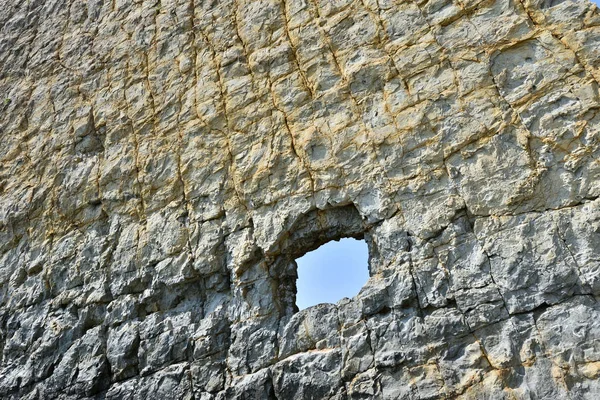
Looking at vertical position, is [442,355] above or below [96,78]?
below

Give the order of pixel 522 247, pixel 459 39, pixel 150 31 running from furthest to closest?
pixel 150 31
pixel 459 39
pixel 522 247

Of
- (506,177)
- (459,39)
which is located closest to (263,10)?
(459,39)

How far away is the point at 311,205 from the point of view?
5.66m

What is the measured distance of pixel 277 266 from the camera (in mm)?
5781

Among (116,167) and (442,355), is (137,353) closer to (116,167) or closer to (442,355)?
(116,167)

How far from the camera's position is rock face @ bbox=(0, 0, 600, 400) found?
4.64 meters

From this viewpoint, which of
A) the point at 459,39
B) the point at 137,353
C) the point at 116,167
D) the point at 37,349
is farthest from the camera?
the point at 116,167

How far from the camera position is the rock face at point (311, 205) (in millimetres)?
4645

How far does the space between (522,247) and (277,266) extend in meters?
2.21

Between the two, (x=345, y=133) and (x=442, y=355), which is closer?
(x=442, y=355)

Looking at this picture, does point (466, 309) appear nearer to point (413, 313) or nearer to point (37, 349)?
point (413, 313)

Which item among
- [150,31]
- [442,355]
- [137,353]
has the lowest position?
[442,355]

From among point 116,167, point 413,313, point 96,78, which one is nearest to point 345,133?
point 413,313

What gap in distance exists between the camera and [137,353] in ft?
19.8
